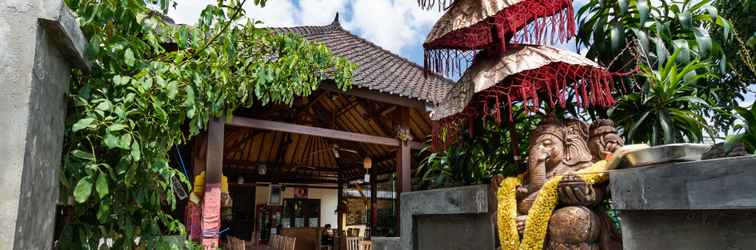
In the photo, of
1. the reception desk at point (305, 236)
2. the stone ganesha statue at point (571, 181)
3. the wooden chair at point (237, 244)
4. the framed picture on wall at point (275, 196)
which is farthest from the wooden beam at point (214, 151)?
the framed picture on wall at point (275, 196)

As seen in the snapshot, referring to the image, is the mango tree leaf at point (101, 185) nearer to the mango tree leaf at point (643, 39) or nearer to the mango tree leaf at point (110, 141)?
the mango tree leaf at point (110, 141)

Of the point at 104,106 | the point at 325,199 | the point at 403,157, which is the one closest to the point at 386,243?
the point at 104,106

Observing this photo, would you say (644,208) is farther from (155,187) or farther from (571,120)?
(155,187)

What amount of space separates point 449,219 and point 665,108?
146cm

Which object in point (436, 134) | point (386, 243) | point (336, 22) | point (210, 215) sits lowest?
point (386, 243)

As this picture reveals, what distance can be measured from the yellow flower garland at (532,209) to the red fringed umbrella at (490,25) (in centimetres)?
70

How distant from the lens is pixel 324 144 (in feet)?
36.4

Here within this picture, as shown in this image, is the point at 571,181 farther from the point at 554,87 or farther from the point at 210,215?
the point at 210,215

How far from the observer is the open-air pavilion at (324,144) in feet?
20.1

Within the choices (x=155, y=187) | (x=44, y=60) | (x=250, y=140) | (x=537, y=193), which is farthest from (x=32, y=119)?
(x=250, y=140)

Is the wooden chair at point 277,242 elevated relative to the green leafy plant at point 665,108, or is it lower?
lower

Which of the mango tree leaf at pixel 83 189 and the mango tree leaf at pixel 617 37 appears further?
the mango tree leaf at pixel 617 37

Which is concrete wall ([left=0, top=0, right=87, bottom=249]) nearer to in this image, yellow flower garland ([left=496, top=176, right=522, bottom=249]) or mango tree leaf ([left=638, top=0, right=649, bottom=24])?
yellow flower garland ([left=496, top=176, right=522, bottom=249])

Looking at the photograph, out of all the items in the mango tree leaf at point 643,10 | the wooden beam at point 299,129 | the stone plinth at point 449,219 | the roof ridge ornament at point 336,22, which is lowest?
the stone plinth at point 449,219
